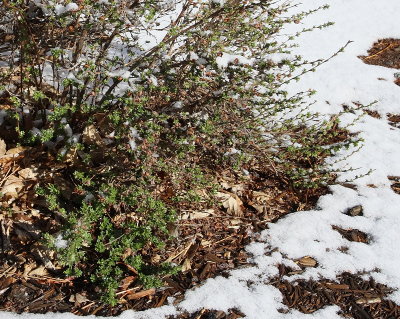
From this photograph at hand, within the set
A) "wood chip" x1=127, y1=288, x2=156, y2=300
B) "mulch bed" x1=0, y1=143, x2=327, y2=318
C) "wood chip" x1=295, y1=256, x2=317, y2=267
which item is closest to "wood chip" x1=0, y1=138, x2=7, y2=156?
"mulch bed" x1=0, y1=143, x2=327, y2=318

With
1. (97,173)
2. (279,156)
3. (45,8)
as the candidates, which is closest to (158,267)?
(97,173)

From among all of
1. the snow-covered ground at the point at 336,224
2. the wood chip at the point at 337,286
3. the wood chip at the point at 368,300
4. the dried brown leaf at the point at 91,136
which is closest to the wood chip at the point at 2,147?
the dried brown leaf at the point at 91,136

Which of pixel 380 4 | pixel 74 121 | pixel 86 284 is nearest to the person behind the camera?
pixel 86 284

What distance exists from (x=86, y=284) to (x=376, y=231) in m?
2.16

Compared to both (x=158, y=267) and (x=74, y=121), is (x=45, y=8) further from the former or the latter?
(x=158, y=267)

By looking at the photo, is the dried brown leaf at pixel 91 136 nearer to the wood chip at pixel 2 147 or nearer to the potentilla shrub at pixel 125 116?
the potentilla shrub at pixel 125 116

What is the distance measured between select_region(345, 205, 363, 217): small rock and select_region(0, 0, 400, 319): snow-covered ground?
0.10 ft

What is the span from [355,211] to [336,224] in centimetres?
24

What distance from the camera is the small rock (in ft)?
11.6

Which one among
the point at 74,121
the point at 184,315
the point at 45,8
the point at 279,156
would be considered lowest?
the point at 184,315

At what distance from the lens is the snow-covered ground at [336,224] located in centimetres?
275

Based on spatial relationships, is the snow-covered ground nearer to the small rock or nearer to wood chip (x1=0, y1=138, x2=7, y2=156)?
the small rock

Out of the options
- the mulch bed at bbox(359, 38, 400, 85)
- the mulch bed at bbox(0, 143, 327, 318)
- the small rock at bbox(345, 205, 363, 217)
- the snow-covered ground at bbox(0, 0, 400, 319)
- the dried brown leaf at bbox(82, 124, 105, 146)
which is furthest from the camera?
the mulch bed at bbox(359, 38, 400, 85)

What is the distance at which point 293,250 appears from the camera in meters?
3.16
